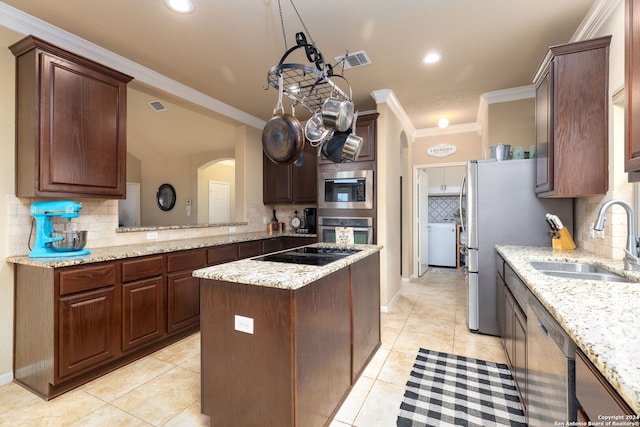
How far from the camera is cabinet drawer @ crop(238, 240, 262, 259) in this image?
3.62 metres

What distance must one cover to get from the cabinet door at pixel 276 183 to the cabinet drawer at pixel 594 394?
4012mm

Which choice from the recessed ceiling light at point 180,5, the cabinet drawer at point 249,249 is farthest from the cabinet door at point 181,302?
the recessed ceiling light at point 180,5

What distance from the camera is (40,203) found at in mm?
2172

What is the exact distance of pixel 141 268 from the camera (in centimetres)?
252

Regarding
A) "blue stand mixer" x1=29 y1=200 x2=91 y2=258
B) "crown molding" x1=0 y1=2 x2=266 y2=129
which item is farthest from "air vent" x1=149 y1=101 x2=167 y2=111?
"blue stand mixer" x1=29 y1=200 x2=91 y2=258

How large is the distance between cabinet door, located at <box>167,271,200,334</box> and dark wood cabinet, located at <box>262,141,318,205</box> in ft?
6.67

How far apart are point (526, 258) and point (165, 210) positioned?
6842mm

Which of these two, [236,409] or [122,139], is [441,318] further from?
[122,139]

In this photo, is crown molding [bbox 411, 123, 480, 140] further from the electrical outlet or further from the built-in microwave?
the electrical outlet

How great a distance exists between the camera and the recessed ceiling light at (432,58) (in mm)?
2795

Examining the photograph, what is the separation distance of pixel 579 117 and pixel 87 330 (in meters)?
3.81

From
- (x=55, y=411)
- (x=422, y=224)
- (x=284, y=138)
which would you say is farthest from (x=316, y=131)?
(x=422, y=224)

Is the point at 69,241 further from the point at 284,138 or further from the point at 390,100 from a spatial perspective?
the point at 390,100

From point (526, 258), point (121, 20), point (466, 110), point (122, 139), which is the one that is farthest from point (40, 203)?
point (466, 110)
